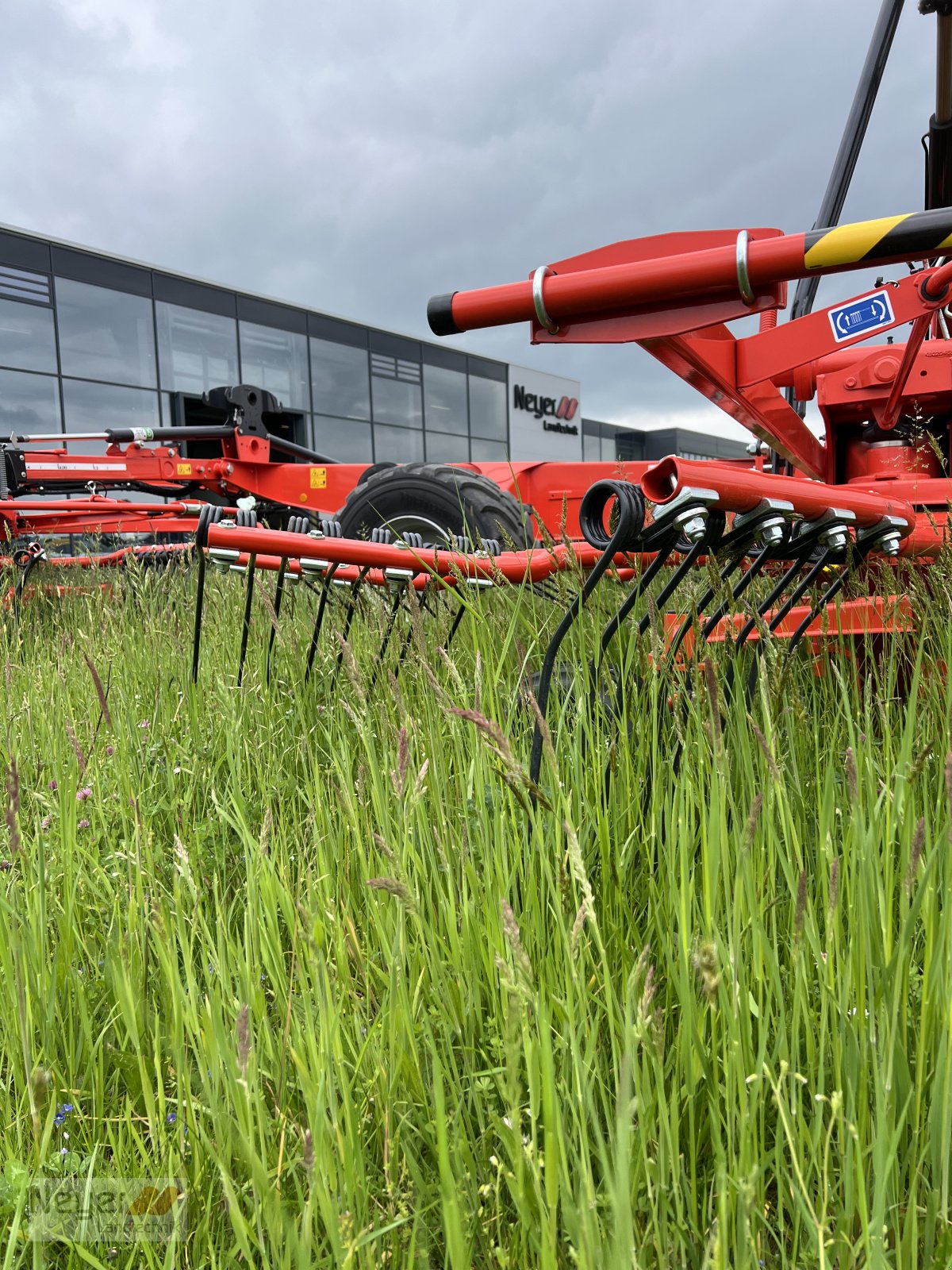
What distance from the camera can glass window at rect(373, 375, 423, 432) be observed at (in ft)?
75.9

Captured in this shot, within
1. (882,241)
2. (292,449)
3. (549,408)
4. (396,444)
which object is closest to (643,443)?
(549,408)

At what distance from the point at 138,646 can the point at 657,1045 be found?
3055 mm

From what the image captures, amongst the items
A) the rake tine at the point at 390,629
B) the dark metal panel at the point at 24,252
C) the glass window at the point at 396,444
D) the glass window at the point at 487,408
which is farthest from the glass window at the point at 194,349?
the rake tine at the point at 390,629

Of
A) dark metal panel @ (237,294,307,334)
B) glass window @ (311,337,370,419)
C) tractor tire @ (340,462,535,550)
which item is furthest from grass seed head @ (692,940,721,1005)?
glass window @ (311,337,370,419)

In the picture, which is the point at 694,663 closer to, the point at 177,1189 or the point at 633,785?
the point at 633,785

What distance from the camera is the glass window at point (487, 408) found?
87.5 feet

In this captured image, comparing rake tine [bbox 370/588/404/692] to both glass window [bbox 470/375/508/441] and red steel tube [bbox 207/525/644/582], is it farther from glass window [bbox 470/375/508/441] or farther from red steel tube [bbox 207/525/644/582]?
glass window [bbox 470/375/508/441]

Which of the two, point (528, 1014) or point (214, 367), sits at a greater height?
point (214, 367)

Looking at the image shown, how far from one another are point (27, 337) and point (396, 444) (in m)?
10.1

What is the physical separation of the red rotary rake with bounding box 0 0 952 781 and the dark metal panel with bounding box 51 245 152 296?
16.4 m

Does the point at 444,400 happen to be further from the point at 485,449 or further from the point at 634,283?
the point at 634,283

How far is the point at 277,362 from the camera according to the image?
20531 mm

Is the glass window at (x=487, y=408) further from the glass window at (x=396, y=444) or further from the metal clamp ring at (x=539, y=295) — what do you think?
the metal clamp ring at (x=539, y=295)

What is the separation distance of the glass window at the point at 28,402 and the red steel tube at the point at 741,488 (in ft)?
55.0
